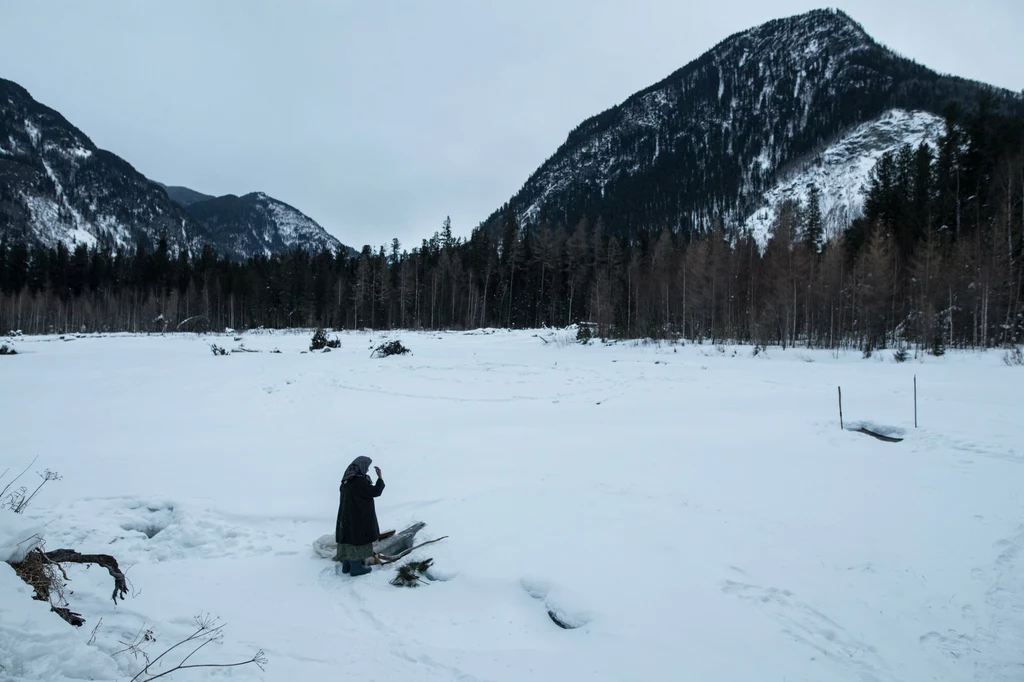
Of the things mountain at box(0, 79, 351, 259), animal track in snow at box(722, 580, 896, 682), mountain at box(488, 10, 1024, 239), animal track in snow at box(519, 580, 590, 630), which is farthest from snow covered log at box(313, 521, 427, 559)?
mountain at box(0, 79, 351, 259)

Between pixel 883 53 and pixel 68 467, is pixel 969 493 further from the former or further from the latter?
pixel 883 53

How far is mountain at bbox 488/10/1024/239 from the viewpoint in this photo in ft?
330

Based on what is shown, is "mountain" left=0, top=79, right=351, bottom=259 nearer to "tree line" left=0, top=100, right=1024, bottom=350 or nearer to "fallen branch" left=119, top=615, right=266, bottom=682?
"tree line" left=0, top=100, right=1024, bottom=350

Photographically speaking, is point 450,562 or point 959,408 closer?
point 450,562

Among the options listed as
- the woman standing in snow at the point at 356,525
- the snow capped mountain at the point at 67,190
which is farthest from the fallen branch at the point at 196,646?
the snow capped mountain at the point at 67,190

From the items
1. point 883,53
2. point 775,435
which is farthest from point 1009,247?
point 883,53

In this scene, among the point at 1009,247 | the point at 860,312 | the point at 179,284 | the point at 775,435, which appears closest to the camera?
the point at 775,435

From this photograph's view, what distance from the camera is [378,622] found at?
179 inches

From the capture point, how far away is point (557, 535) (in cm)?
621

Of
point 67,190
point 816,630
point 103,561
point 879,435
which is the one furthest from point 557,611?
point 67,190

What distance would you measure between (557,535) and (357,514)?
2543 mm

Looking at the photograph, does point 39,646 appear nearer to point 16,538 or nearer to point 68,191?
point 16,538

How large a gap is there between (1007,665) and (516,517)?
4.98m

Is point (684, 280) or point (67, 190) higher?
point (67, 190)
